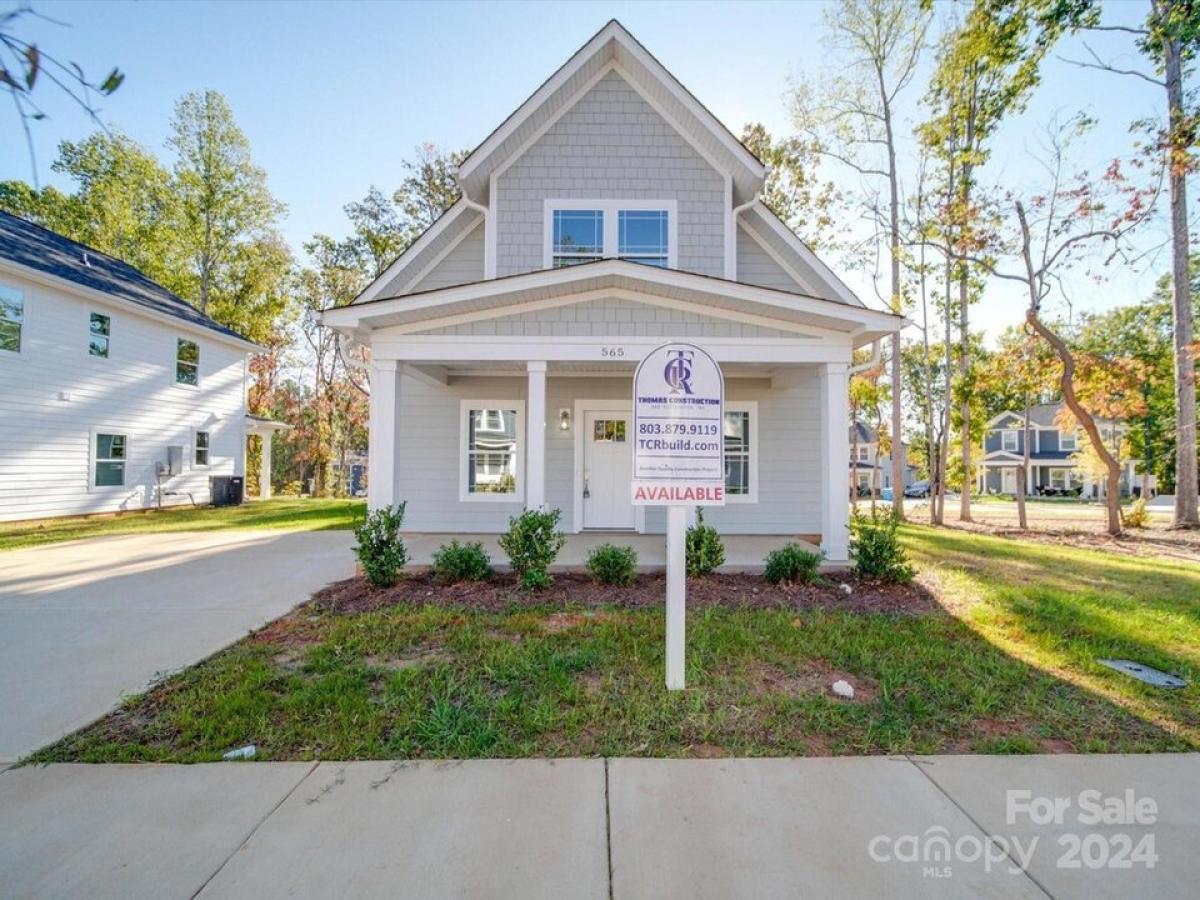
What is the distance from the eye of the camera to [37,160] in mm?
1736

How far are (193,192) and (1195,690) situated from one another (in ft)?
101

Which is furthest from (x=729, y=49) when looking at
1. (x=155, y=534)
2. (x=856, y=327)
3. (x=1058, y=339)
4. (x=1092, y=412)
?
(x=155, y=534)

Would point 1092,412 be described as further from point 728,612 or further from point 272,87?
point 272,87

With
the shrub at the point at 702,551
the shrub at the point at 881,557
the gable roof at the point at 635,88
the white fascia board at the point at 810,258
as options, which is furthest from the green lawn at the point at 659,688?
the gable roof at the point at 635,88

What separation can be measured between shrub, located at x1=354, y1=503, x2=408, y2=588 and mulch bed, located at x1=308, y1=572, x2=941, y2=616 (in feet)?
0.49

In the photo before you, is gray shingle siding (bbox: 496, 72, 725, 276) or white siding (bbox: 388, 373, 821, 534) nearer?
gray shingle siding (bbox: 496, 72, 725, 276)

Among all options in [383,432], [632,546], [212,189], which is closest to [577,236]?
[383,432]

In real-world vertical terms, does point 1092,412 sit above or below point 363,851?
above

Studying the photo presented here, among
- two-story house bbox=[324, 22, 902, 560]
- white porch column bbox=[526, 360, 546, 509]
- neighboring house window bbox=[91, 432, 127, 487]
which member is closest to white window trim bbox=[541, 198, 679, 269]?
two-story house bbox=[324, 22, 902, 560]

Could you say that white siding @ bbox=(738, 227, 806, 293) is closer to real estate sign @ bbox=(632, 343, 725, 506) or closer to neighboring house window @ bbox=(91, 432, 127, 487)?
real estate sign @ bbox=(632, 343, 725, 506)

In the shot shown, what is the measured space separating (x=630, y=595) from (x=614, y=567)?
1.51 ft

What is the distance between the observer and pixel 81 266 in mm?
14594

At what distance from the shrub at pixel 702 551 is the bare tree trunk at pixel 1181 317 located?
12273 mm

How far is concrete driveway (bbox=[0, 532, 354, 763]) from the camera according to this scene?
375 cm
